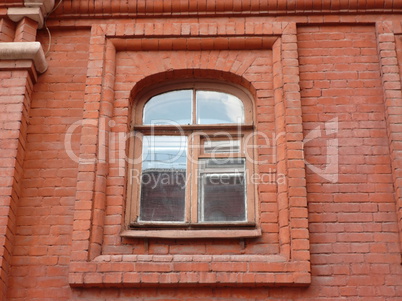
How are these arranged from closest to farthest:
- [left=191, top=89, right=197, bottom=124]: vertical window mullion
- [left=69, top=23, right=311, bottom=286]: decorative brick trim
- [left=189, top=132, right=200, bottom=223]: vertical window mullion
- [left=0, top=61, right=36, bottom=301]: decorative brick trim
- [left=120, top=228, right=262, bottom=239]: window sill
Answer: [left=69, top=23, right=311, bottom=286]: decorative brick trim, [left=0, top=61, right=36, bottom=301]: decorative brick trim, [left=120, top=228, right=262, bottom=239]: window sill, [left=189, top=132, right=200, bottom=223]: vertical window mullion, [left=191, top=89, right=197, bottom=124]: vertical window mullion

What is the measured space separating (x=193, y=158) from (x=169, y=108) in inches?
25.3

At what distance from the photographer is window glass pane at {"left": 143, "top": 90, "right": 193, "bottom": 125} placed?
6.66 metres

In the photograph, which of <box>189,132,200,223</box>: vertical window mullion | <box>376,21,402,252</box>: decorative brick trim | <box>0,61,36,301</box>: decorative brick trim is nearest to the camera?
<box>0,61,36,301</box>: decorative brick trim

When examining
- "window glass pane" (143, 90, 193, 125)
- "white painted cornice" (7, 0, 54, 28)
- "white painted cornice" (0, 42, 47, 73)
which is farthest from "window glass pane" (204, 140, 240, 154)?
"white painted cornice" (7, 0, 54, 28)

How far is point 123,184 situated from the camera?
6.08m

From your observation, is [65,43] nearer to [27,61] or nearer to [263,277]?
[27,61]

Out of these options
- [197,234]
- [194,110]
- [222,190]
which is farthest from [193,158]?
[197,234]

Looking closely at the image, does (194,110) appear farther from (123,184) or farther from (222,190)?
(123,184)

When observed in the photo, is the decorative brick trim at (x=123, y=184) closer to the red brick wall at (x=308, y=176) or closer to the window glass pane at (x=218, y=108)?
the red brick wall at (x=308, y=176)

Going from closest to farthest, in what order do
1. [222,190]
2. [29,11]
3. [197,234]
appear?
[197,234]
[222,190]
[29,11]

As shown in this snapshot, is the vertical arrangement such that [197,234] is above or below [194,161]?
below

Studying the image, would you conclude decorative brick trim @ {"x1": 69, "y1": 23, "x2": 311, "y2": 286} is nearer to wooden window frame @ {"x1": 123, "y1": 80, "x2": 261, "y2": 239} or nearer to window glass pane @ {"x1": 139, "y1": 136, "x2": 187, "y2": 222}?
wooden window frame @ {"x1": 123, "y1": 80, "x2": 261, "y2": 239}

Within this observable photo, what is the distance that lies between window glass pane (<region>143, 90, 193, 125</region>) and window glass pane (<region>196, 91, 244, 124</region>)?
0.12 metres

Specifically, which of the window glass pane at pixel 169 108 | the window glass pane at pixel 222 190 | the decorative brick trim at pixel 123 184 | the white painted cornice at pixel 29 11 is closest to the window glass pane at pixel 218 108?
the window glass pane at pixel 169 108
